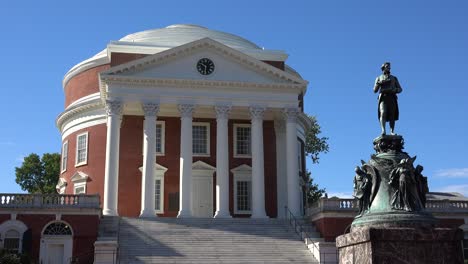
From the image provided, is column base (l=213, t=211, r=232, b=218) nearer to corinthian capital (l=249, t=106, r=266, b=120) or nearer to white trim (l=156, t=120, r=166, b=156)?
corinthian capital (l=249, t=106, r=266, b=120)

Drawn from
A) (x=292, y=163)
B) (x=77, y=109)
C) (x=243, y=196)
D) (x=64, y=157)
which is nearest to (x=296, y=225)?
(x=292, y=163)

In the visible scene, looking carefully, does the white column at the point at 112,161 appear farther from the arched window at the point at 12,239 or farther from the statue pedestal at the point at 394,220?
the statue pedestal at the point at 394,220

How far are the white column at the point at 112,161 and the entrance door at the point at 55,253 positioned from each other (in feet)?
13.0

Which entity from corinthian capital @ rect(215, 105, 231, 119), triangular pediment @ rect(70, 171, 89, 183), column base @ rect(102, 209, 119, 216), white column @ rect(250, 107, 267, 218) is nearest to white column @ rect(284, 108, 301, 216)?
white column @ rect(250, 107, 267, 218)

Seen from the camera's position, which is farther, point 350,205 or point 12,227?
point 350,205

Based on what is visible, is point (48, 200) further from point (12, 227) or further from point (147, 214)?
point (147, 214)

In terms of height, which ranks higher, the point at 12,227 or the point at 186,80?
the point at 186,80

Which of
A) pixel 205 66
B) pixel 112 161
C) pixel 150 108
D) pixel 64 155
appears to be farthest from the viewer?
pixel 64 155

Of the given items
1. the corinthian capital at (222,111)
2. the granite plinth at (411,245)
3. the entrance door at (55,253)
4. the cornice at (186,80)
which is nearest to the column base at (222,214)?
the corinthian capital at (222,111)

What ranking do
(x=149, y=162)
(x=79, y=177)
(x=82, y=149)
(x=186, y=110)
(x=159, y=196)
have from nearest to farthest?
(x=149, y=162)
(x=186, y=110)
(x=159, y=196)
(x=79, y=177)
(x=82, y=149)

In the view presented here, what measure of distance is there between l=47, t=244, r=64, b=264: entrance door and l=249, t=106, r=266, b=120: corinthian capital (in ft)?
47.6

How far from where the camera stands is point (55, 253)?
32469 millimetres

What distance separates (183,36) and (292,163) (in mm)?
15435

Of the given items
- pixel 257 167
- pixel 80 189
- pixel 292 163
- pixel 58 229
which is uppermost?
pixel 292 163
